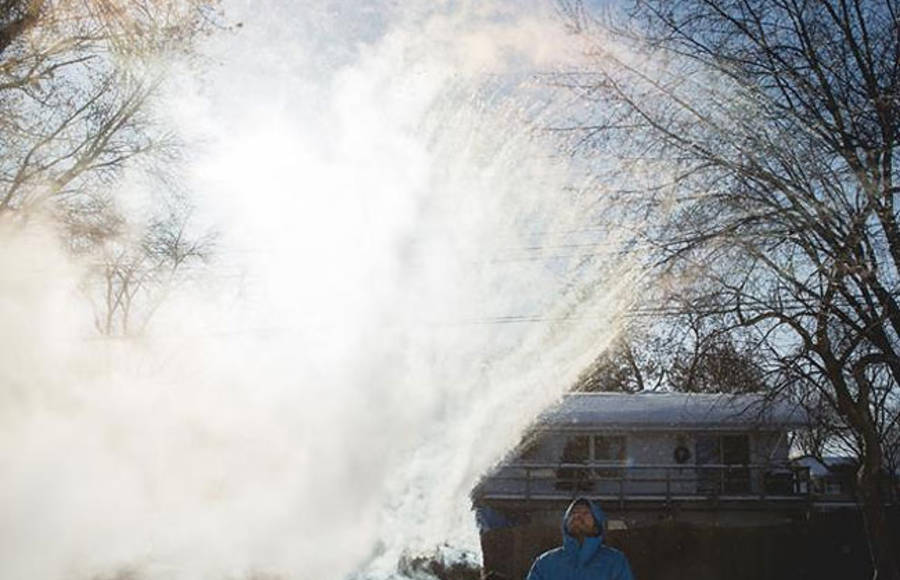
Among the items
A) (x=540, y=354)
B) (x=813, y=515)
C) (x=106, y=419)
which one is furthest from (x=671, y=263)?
(x=813, y=515)

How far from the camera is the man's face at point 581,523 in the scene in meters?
5.13

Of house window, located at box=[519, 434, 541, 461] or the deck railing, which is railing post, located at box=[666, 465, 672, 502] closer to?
the deck railing

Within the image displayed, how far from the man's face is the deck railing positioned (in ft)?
58.7

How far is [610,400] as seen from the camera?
26.7m

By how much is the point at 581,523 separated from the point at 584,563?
0.24 metres

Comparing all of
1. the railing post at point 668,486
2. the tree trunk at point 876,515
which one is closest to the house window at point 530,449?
the railing post at point 668,486

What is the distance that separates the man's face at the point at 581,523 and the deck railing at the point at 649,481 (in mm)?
17884

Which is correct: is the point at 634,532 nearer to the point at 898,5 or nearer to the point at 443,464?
the point at 443,464

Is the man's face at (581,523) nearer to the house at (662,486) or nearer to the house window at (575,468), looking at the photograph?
the house at (662,486)

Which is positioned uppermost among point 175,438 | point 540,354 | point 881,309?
point 540,354

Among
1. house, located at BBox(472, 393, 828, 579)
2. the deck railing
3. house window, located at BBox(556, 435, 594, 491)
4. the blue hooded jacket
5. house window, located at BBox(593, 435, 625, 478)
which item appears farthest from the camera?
house window, located at BBox(593, 435, 625, 478)

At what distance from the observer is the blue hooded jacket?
5008 mm

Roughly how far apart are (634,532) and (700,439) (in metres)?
5.71

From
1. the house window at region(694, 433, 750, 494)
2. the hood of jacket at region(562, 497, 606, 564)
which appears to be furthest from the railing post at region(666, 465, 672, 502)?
the hood of jacket at region(562, 497, 606, 564)
